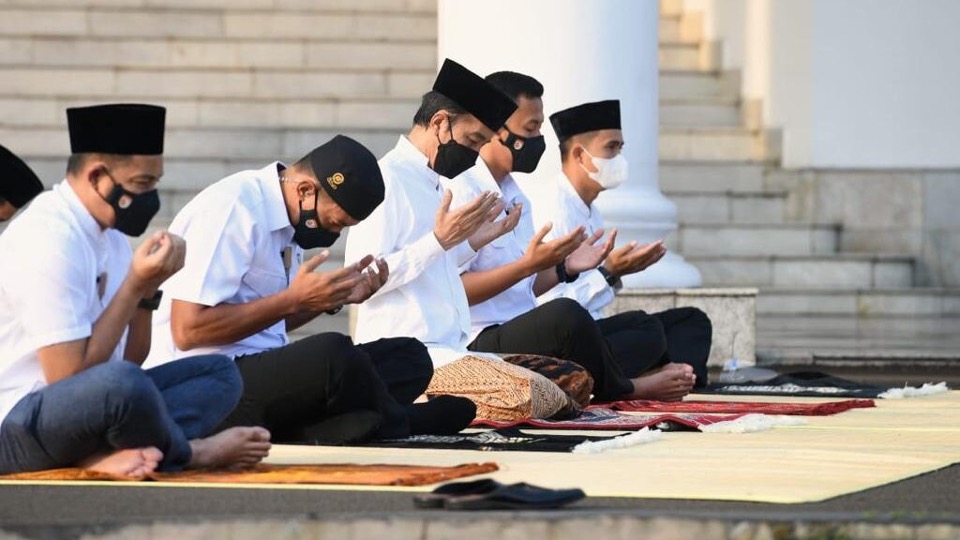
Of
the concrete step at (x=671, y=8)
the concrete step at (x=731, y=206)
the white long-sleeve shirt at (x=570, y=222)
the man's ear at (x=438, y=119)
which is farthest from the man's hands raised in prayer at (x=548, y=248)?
the concrete step at (x=671, y=8)

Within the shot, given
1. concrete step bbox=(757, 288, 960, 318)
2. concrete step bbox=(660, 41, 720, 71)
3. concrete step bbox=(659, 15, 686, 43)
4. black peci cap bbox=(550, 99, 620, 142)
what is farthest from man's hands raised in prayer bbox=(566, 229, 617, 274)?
concrete step bbox=(659, 15, 686, 43)

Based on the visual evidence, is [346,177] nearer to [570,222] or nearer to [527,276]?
[527,276]

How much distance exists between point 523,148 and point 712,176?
6.24 m

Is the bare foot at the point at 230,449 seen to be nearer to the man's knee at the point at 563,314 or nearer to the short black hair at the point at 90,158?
the short black hair at the point at 90,158

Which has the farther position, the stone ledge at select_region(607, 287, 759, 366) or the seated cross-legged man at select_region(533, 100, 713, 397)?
the stone ledge at select_region(607, 287, 759, 366)

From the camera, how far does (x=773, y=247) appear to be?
13930 millimetres

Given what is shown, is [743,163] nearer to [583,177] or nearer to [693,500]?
[583,177]

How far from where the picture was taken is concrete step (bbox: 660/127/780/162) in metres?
14.6

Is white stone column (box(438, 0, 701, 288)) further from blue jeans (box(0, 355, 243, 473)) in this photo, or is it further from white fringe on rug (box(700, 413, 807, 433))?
blue jeans (box(0, 355, 243, 473))

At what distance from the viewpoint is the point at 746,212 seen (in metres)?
14.3

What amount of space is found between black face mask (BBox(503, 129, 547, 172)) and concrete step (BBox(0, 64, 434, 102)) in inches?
234

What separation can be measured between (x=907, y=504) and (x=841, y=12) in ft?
31.8

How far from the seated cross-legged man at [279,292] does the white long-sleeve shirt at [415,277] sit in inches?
31.6

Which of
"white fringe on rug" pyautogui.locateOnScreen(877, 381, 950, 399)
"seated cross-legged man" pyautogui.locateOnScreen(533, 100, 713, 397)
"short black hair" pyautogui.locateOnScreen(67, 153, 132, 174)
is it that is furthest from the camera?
"white fringe on rug" pyautogui.locateOnScreen(877, 381, 950, 399)
